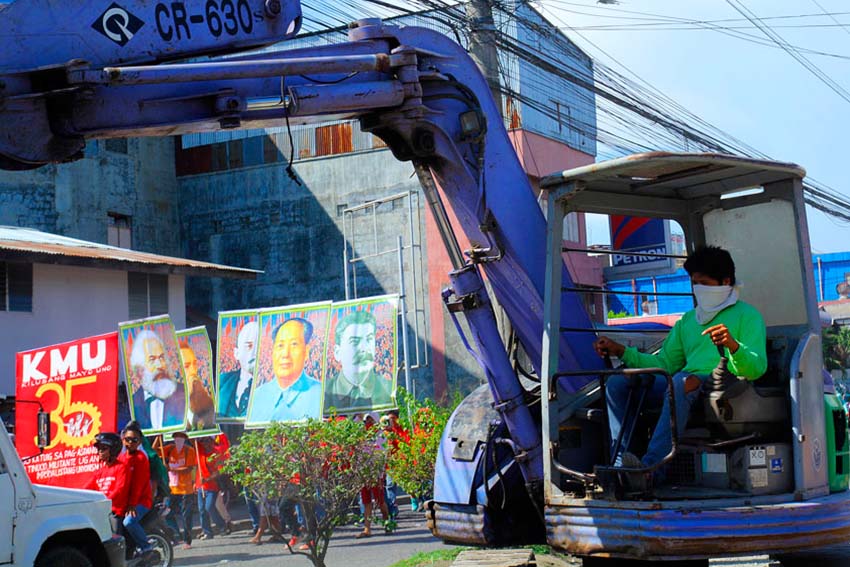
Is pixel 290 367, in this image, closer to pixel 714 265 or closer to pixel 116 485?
pixel 116 485

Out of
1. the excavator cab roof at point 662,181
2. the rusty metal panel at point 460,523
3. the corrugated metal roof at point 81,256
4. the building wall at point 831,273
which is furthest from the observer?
the building wall at point 831,273

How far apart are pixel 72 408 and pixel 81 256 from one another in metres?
6.78

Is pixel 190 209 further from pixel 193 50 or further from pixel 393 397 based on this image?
pixel 193 50

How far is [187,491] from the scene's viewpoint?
16.4m

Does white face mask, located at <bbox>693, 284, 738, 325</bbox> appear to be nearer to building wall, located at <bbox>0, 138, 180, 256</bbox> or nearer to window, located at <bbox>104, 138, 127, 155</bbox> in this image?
building wall, located at <bbox>0, 138, 180, 256</bbox>

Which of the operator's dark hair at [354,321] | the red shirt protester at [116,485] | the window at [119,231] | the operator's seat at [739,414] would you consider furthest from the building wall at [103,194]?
the operator's seat at [739,414]

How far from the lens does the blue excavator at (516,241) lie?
230 inches

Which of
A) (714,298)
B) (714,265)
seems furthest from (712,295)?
(714,265)

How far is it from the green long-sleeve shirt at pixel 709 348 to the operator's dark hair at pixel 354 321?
9.39 metres

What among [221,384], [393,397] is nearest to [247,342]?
[221,384]

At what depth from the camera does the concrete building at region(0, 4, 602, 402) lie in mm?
28922

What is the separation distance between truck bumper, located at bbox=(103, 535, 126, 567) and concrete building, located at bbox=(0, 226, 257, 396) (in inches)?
430

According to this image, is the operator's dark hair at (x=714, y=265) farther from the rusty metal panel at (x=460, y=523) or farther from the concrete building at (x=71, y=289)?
the concrete building at (x=71, y=289)

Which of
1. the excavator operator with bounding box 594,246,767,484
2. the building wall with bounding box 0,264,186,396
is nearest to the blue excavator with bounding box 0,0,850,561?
the excavator operator with bounding box 594,246,767,484
